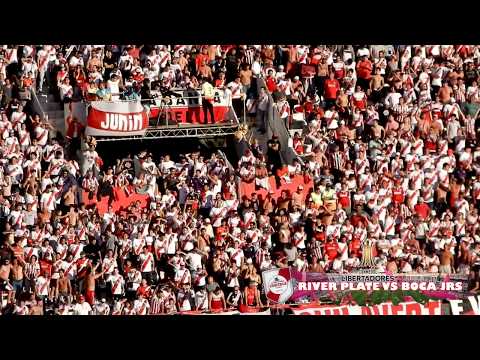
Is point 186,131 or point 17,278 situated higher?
point 186,131

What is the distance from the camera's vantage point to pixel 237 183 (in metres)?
22.2

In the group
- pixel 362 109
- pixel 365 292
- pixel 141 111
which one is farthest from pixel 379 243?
pixel 141 111

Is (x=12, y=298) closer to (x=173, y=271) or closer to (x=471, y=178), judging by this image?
(x=173, y=271)

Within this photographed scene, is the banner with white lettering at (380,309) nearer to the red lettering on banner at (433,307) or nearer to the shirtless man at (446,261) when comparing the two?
the red lettering on banner at (433,307)

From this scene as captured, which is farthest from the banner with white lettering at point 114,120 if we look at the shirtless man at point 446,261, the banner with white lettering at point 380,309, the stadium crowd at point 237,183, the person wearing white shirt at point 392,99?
the shirtless man at point 446,261

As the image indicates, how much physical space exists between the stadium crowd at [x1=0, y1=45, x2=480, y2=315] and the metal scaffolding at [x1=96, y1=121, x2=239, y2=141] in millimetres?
305

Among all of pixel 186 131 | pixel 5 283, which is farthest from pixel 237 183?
pixel 5 283

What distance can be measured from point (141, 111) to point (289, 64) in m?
2.43

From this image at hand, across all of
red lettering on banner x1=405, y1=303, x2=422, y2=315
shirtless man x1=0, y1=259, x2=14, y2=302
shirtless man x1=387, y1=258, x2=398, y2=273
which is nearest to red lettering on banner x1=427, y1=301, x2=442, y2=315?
red lettering on banner x1=405, y1=303, x2=422, y2=315

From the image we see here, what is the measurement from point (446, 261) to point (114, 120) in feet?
17.5

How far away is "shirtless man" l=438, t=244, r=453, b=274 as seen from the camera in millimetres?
21688

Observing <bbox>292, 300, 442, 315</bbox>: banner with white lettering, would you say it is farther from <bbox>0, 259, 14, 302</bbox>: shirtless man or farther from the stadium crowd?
<bbox>0, 259, 14, 302</bbox>: shirtless man

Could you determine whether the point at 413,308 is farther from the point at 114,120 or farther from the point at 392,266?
the point at 114,120

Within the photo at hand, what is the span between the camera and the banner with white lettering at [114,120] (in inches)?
865
